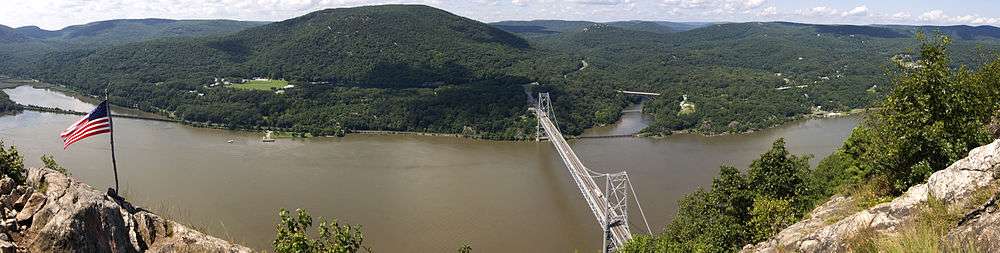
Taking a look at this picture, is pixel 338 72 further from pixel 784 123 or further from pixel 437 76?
pixel 784 123

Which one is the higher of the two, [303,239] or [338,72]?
[303,239]

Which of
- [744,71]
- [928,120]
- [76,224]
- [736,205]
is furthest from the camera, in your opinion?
[744,71]

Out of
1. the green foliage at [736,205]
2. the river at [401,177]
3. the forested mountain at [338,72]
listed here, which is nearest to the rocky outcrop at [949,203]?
the green foliage at [736,205]

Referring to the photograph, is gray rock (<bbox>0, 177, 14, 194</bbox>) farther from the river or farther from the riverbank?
the riverbank

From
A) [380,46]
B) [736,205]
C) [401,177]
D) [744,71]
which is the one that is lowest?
[401,177]

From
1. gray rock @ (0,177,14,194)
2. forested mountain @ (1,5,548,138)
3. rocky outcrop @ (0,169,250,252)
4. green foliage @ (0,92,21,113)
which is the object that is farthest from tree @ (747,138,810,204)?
green foliage @ (0,92,21,113)

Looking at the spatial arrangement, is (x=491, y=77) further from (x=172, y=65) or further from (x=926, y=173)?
(x=926, y=173)

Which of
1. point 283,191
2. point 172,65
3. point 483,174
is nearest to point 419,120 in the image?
point 483,174

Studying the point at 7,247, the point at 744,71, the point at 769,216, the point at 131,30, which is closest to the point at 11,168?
the point at 7,247
